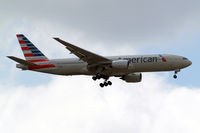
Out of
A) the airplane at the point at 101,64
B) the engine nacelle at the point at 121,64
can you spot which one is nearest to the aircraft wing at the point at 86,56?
the airplane at the point at 101,64

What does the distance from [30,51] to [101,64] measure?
11016 mm

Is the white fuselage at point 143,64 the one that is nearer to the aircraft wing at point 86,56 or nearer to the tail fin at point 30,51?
the aircraft wing at point 86,56

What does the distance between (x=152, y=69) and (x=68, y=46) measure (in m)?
10.1

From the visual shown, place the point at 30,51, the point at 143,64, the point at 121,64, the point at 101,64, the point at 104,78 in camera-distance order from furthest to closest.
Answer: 1. the point at 30,51
2. the point at 104,78
3. the point at 101,64
4. the point at 143,64
5. the point at 121,64

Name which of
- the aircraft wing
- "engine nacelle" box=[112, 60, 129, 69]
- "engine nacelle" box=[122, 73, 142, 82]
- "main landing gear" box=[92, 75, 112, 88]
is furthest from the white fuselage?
"engine nacelle" box=[122, 73, 142, 82]

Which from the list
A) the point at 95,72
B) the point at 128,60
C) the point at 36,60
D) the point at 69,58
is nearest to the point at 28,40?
the point at 36,60

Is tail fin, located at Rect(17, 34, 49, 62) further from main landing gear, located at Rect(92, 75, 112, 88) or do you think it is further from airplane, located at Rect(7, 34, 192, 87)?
main landing gear, located at Rect(92, 75, 112, 88)

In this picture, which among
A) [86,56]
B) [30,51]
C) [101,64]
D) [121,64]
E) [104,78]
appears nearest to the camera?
[121,64]

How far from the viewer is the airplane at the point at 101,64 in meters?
48.3

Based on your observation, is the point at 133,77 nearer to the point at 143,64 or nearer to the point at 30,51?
the point at 143,64

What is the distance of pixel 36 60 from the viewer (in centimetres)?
5416

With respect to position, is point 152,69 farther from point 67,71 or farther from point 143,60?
point 67,71

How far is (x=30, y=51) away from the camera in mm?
55281

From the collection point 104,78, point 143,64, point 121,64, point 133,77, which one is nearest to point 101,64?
point 121,64
